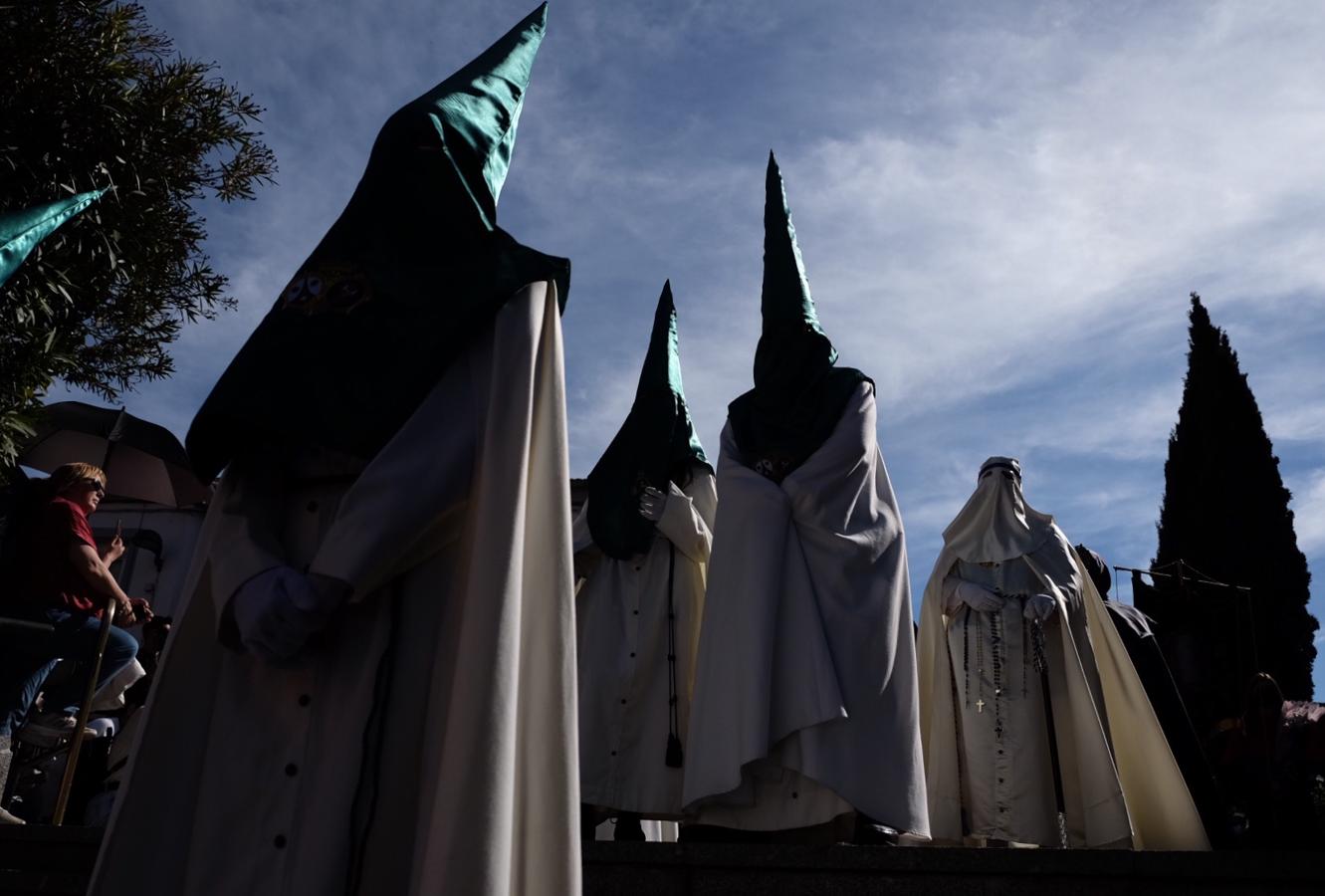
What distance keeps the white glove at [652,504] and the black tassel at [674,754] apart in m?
1.33

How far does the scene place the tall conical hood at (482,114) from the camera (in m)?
2.99

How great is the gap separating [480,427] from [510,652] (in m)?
0.53

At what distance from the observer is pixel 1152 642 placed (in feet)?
27.2

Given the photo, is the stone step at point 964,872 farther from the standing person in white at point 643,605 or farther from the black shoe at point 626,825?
the black shoe at point 626,825

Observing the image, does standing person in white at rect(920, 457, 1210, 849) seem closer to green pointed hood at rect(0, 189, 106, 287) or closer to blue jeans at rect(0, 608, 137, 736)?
blue jeans at rect(0, 608, 137, 736)

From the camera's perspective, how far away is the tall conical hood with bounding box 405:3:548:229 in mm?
2991

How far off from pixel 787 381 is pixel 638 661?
191 cm

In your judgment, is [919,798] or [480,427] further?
[919,798]

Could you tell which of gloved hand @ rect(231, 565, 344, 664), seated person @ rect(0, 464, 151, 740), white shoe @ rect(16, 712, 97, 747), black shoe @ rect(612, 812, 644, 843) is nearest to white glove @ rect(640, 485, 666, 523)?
black shoe @ rect(612, 812, 644, 843)

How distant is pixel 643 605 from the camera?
711 cm

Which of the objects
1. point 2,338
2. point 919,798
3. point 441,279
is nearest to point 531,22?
point 441,279

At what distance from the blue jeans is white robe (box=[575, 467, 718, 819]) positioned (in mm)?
2698

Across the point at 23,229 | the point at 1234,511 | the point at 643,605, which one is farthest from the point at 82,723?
the point at 1234,511

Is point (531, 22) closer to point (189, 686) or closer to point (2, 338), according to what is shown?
point (189, 686)
